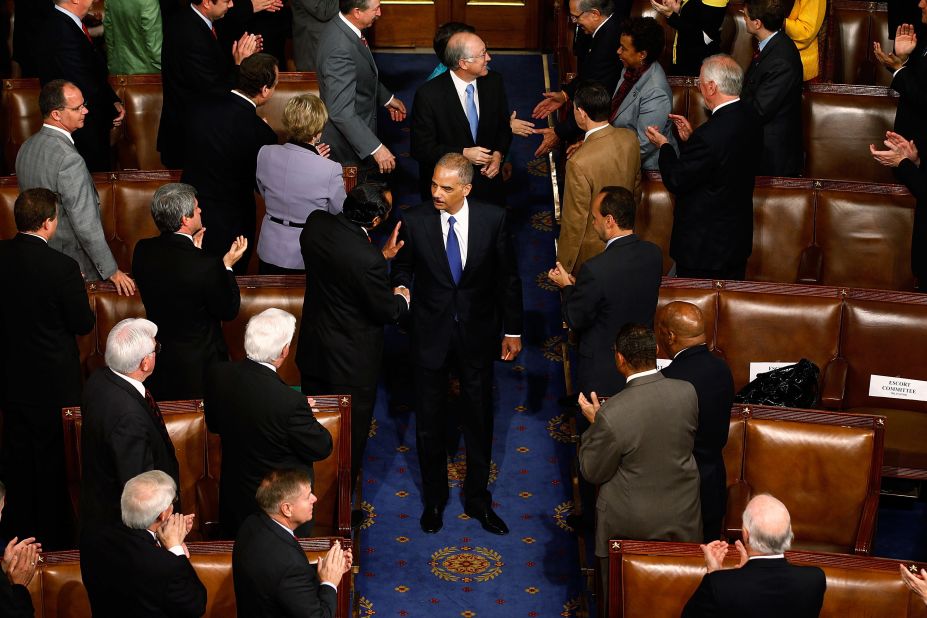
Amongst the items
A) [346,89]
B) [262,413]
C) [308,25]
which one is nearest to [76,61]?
[346,89]

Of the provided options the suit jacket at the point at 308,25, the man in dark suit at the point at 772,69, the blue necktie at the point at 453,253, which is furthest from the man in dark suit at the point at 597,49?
the blue necktie at the point at 453,253

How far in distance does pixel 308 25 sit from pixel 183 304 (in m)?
3.16

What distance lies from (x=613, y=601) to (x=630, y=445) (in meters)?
0.51

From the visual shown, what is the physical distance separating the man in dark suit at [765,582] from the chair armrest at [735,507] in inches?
43.8

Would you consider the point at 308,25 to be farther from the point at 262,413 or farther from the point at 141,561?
the point at 141,561

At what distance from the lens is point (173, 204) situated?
464cm

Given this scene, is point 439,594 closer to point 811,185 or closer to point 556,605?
point 556,605

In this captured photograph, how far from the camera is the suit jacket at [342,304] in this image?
15.6 feet

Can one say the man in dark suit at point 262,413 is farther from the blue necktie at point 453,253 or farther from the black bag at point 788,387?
the black bag at point 788,387

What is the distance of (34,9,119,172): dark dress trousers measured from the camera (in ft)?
20.2

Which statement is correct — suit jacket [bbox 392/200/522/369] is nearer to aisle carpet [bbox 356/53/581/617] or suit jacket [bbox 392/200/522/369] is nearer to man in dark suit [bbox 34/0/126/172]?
aisle carpet [bbox 356/53/581/617]

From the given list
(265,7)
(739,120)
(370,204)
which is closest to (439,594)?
(370,204)

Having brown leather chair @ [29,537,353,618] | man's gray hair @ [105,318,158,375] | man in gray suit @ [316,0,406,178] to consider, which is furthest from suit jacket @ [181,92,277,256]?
brown leather chair @ [29,537,353,618]

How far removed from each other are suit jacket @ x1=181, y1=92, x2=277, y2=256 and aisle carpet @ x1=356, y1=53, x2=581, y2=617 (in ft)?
3.91
